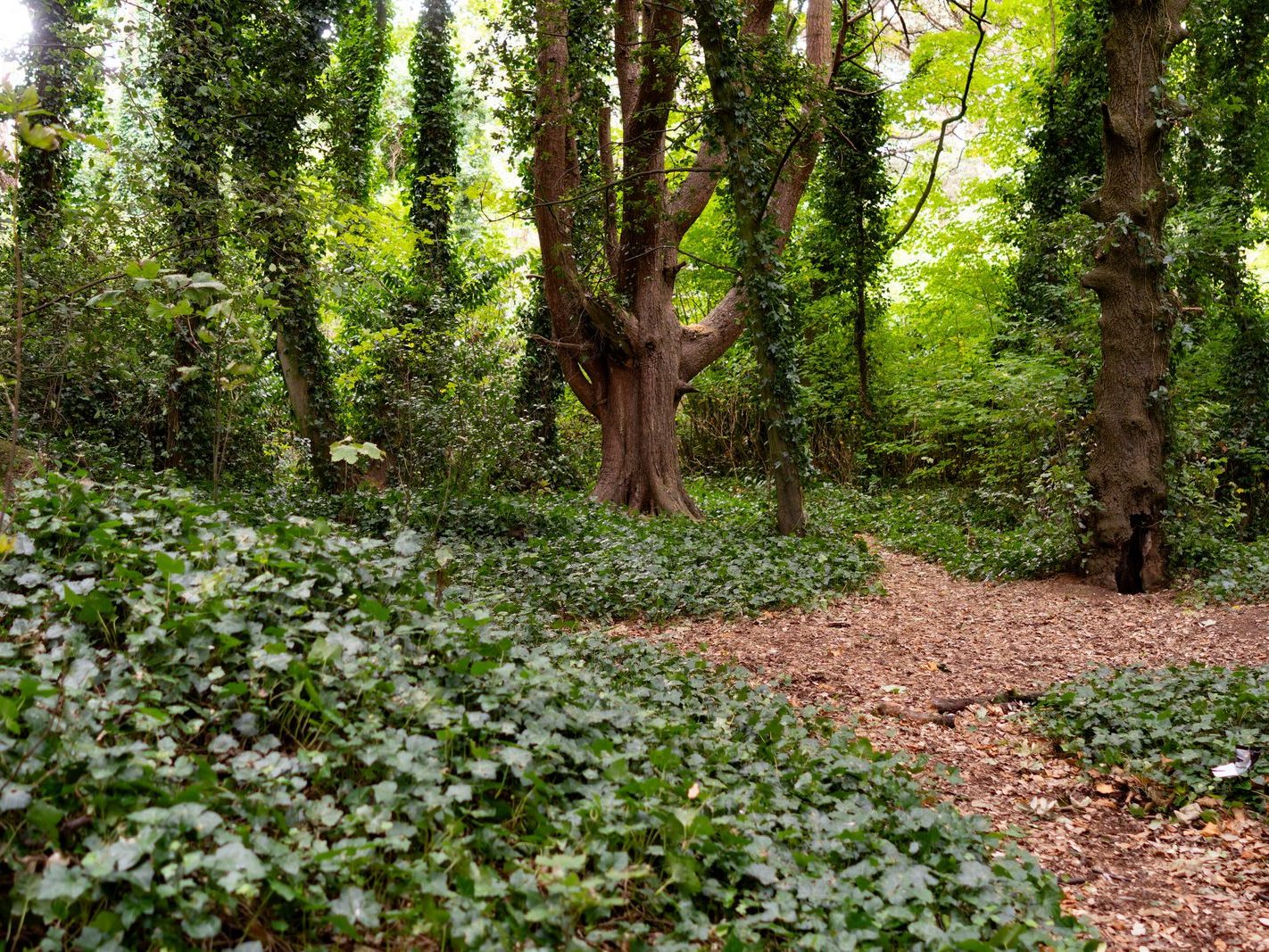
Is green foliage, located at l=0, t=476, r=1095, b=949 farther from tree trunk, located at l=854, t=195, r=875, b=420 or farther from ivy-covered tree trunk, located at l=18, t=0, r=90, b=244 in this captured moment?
tree trunk, located at l=854, t=195, r=875, b=420

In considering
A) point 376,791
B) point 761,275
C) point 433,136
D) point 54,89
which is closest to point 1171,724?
point 376,791

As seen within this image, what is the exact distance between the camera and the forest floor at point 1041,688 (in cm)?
320

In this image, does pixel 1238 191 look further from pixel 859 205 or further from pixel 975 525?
pixel 975 525

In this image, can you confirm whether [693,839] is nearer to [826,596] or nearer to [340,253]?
[826,596]

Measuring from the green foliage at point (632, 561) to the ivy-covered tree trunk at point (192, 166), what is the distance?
3.09 m

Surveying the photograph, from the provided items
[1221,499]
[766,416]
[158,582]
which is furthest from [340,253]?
[1221,499]

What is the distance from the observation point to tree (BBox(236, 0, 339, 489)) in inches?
373

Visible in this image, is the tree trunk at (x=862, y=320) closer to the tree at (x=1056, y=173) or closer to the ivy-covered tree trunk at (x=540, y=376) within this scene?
the tree at (x=1056, y=173)

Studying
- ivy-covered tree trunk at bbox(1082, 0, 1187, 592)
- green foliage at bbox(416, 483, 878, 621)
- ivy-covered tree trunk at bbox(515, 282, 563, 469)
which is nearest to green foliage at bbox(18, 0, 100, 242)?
green foliage at bbox(416, 483, 878, 621)

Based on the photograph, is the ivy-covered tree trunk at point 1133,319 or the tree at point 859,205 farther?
the tree at point 859,205

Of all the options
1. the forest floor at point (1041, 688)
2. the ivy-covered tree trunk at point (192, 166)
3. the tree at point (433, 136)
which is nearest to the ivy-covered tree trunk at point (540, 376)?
the tree at point (433, 136)

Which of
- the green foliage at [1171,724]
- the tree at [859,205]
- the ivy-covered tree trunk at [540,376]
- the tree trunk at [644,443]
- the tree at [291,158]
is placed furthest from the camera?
the tree at [859,205]

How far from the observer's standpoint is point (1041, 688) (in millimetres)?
5285

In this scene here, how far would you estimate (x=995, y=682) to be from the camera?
5.52 m
